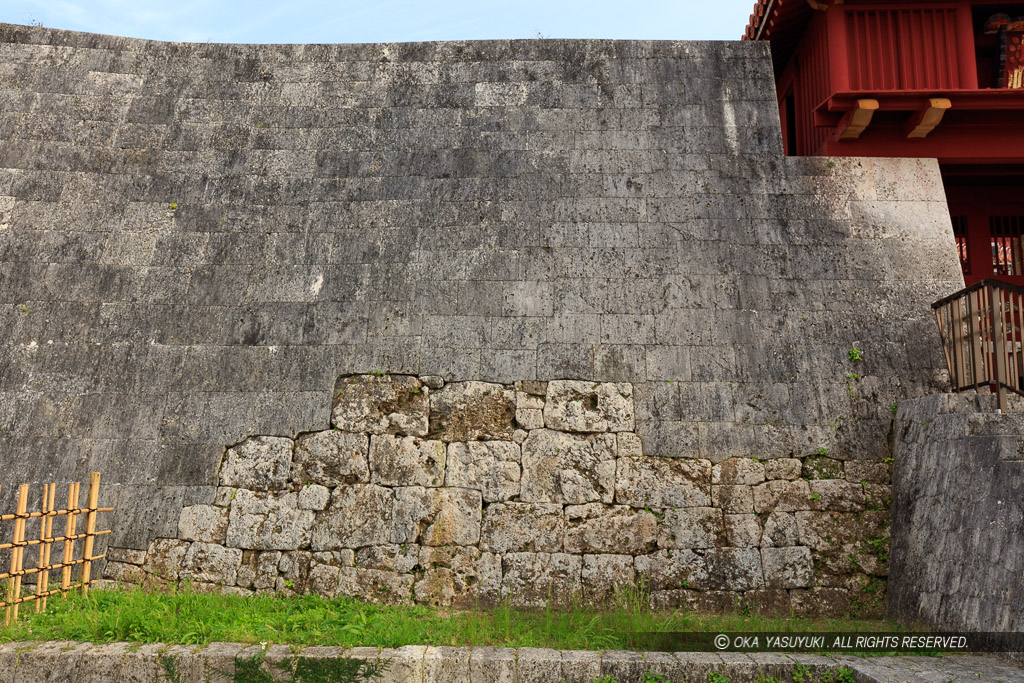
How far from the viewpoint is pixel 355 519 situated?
568 centimetres

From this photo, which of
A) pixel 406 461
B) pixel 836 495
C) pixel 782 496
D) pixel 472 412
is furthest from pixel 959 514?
pixel 406 461

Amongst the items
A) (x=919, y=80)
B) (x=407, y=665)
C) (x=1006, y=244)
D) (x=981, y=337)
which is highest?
(x=919, y=80)

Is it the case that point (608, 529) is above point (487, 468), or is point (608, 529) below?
below

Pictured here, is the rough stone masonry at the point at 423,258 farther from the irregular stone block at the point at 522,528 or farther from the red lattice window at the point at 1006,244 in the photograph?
the red lattice window at the point at 1006,244

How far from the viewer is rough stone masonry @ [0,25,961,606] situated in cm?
589

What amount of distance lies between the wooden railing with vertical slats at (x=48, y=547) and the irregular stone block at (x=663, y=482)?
156 inches

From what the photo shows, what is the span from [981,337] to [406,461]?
448cm

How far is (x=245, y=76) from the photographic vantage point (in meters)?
7.71

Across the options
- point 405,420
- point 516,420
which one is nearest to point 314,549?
point 405,420

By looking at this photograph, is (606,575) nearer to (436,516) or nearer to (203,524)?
(436,516)

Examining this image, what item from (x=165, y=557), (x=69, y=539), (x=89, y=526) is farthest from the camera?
(x=165, y=557)

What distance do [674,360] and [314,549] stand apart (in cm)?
327

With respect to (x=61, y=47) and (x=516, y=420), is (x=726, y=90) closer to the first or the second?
(x=516, y=420)

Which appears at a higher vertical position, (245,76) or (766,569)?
(245,76)
